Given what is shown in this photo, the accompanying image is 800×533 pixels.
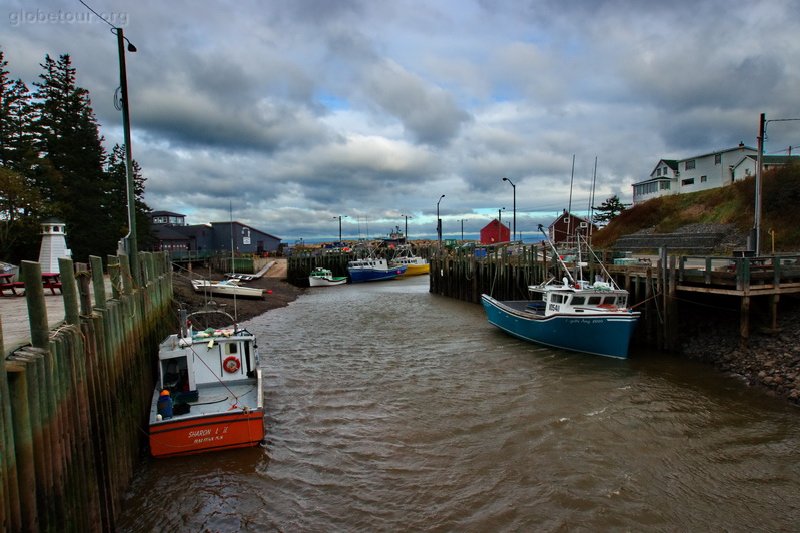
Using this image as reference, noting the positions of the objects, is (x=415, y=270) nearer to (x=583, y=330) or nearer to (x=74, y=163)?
(x=74, y=163)

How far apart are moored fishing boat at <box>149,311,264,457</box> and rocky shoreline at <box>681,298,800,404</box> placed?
13.9 m

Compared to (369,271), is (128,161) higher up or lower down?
higher up

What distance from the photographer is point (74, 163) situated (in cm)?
3691

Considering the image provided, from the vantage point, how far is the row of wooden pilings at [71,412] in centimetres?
464

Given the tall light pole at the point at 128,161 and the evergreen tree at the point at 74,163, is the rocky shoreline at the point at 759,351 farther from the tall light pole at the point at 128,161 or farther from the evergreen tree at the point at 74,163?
the evergreen tree at the point at 74,163

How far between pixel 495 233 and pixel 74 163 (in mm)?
64488

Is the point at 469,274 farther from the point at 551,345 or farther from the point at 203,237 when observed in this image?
the point at 203,237

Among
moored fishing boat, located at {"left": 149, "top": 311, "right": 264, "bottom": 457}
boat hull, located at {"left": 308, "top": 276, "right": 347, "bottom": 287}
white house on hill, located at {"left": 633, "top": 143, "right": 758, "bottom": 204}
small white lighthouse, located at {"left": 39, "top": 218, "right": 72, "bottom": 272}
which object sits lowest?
boat hull, located at {"left": 308, "top": 276, "right": 347, "bottom": 287}

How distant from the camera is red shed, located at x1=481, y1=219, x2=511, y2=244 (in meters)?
82.4

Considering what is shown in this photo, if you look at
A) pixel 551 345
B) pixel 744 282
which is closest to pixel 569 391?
pixel 551 345

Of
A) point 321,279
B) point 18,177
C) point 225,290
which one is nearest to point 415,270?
point 321,279

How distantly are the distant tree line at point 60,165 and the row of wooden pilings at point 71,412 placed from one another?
2466 cm

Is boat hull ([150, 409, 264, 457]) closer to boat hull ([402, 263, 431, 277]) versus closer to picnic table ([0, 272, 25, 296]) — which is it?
picnic table ([0, 272, 25, 296])

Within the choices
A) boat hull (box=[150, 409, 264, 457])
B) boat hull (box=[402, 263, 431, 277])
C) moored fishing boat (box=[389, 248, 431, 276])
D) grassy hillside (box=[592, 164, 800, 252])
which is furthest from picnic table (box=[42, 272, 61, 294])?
moored fishing boat (box=[389, 248, 431, 276])
